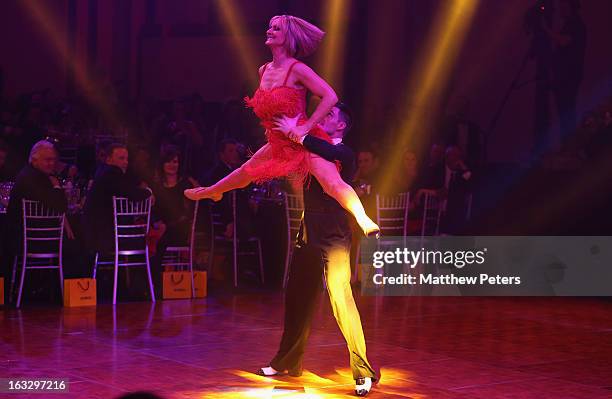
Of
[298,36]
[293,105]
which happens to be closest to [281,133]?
[293,105]

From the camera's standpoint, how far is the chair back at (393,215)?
9562 millimetres

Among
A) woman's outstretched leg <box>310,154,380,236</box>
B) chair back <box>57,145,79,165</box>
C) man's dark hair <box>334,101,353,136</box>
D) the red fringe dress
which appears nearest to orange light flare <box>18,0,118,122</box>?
chair back <box>57,145,79,165</box>

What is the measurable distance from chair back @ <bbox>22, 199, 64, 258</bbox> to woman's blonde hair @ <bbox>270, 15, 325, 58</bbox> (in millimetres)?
3606

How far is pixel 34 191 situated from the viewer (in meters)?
8.15

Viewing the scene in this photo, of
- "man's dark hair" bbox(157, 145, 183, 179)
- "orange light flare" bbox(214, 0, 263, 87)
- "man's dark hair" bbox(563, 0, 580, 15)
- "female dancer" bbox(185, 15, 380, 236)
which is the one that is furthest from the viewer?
"orange light flare" bbox(214, 0, 263, 87)

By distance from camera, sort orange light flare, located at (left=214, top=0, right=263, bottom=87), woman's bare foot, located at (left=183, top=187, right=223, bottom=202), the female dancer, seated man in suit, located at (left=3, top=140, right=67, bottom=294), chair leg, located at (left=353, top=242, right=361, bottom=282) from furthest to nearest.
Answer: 1. orange light flare, located at (left=214, top=0, right=263, bottom=87)
2. chair leg, located at (left=353, top=242, right=361, bottom=282)
3. seated man in suit, located at (left=3, top=140, right=67, bottom=294)
4. woman's bare foot, located at (left=183, top=187, right=223, bottom=202)
5. the female dancer

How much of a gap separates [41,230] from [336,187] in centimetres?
388

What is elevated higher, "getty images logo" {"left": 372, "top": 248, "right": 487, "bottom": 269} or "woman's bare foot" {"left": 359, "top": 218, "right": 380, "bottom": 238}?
"woman's bare foot" {"left": 359, "top": 218, "right": 380, "bottom": 238}

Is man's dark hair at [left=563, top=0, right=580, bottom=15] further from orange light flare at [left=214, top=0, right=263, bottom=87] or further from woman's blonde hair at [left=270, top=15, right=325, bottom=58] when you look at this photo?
woman's blonde hair at [left=270, top=15, right=325, bottom=58]

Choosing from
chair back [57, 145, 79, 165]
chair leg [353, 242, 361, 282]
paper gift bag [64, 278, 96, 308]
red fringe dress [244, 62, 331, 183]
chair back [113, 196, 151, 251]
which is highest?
chair back [57, 145, 79, 165]

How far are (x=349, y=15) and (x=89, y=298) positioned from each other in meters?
6.79

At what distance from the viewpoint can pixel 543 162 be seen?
11.2 meters

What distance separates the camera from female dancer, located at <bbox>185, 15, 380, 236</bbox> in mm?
5113

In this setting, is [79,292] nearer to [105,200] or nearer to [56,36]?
[105,200]
